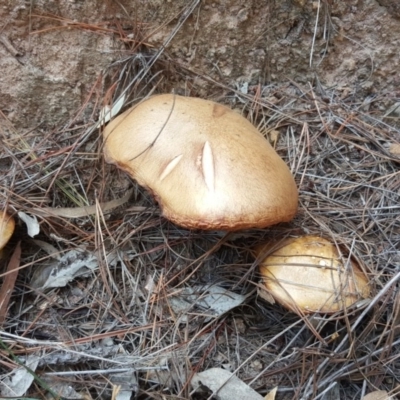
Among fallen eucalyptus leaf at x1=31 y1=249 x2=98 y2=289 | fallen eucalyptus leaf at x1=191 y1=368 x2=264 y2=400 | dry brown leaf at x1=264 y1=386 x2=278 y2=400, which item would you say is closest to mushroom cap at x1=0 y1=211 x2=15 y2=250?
fallen eucalyptus leaf at x1=31 y1=249 x2=98 y2=289

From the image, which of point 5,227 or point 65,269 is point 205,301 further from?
point 5,227

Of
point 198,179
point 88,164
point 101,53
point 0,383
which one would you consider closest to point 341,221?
point 198,179

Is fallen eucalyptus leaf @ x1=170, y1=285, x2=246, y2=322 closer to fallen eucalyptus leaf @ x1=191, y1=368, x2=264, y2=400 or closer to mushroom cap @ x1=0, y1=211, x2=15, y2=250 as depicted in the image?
fallen eucalyptus leaf @ x1=191, y1=368, x2=264, y2=400

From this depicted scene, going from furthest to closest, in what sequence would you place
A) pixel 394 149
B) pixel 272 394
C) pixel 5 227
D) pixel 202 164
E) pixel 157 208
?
pixel 394 149, pixel 157 208, pixel 5 227, pixel 272 394, pixel 202 164

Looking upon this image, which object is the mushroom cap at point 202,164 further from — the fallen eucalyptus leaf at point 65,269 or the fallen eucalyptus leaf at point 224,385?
the fallen eucalyptus leaf at point 224,385

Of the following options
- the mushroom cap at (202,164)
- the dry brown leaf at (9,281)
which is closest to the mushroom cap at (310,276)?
the mushroom cap at (202,164)

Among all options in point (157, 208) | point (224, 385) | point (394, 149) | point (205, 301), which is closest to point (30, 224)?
point (157, 208)

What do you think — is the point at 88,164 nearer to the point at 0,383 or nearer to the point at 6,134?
the point at 6,134
